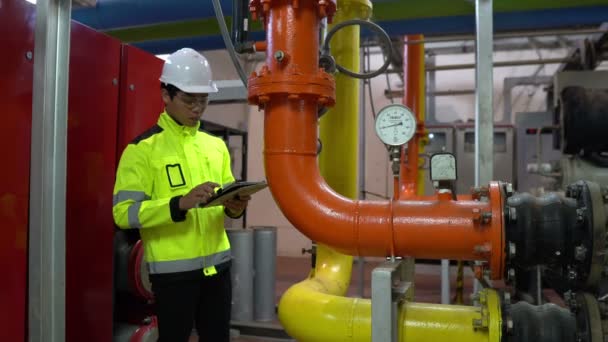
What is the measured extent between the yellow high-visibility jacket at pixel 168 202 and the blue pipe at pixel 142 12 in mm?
1008

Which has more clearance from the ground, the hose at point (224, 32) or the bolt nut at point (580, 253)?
the hose at point (224, 32)

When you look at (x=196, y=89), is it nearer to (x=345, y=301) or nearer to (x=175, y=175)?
(x=175, y=175)

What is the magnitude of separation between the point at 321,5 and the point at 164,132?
63cm

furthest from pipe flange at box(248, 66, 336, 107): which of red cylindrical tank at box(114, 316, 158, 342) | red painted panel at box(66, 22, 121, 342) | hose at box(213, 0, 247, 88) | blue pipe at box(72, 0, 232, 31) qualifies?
blue pipe at box(72, 0, 232, 31)

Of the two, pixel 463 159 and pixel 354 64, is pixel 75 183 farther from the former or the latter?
pixel 463 159

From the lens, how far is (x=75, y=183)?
148 centimetres

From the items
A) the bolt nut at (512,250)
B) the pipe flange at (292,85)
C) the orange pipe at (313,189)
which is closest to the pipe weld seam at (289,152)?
the orange pipe at (313,189)

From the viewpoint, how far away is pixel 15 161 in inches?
48.8

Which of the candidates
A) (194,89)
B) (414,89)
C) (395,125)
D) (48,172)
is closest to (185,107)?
(194,89)

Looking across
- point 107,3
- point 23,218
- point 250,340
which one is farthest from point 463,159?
point 23,218

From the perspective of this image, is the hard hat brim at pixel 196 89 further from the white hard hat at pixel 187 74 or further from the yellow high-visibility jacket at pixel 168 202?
the yellow high-visibility jacket at pixel 168 202

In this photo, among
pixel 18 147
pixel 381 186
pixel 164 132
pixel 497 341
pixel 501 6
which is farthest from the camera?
pixel 381 186

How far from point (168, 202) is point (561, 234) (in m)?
0.96

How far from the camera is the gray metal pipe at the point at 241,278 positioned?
304 centimetres
